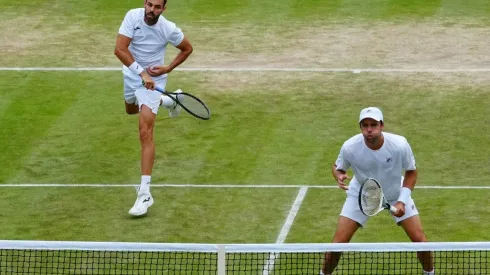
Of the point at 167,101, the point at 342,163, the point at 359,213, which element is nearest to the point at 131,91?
the point at 167,101

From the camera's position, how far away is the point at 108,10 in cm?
2328

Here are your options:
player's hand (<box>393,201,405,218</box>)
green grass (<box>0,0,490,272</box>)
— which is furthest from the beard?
player's hand (<box>393,201,405,218</box>)

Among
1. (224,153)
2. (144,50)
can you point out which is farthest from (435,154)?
(144,50)

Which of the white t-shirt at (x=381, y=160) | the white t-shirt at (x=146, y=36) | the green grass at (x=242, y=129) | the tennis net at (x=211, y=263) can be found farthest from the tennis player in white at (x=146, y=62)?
the white t-shirt at (x=381, y=160)

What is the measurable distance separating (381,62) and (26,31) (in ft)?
20.3

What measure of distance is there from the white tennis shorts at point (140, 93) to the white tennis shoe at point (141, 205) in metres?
1.04

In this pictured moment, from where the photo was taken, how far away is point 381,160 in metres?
12.0

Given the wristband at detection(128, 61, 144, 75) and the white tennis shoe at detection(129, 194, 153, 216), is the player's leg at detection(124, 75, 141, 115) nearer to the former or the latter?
the wristband at detection(128, 61, 144, 75)

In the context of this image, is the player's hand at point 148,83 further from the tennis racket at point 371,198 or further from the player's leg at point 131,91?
the tennis racket at point 371,198

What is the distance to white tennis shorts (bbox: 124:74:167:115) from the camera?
15.1 metres

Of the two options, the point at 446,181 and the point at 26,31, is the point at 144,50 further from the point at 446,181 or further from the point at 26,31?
the point at 26,31

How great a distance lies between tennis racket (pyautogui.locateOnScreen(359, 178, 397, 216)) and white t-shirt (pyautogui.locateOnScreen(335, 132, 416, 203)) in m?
0.47

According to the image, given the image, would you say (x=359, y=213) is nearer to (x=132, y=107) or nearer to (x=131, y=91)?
(x=131, y=91)

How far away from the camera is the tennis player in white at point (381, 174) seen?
1194 cm
